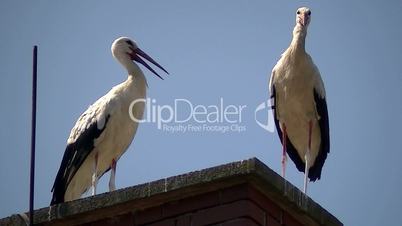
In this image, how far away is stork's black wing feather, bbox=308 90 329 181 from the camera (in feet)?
52.6

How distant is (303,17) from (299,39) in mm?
354

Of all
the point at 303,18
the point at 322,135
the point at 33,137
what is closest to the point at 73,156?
the point at 322,135

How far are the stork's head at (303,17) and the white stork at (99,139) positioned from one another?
2.29 meters

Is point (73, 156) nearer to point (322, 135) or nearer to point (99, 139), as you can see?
point (99, 139)

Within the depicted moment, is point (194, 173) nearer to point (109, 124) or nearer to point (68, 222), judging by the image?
point (68, 222)

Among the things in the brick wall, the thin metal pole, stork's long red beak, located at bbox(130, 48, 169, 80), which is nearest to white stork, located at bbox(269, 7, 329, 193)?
stork's long red beak, located at bbox(130, 48, 169, 80)

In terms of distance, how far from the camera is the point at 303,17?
1625 centimetres

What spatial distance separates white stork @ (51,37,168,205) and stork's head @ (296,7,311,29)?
2287mm

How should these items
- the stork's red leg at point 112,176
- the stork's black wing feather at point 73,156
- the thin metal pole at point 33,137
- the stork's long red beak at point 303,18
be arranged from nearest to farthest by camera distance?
the thin metal pole at point 33,137 → the stork's black wing feather at point 73,156 → the stork's red leg at point 112,176 → the stork's long red beak at point 303,18

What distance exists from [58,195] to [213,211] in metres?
5.86

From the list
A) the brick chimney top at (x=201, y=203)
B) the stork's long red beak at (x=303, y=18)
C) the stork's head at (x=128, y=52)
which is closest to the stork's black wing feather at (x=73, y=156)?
the stork's head at (x=128, y=52)

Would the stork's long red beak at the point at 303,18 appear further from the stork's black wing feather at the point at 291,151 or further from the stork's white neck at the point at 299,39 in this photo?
the stork's black wing feather at the point at 291,151

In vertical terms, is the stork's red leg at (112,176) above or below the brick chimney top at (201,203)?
above

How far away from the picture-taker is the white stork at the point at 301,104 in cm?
1597
